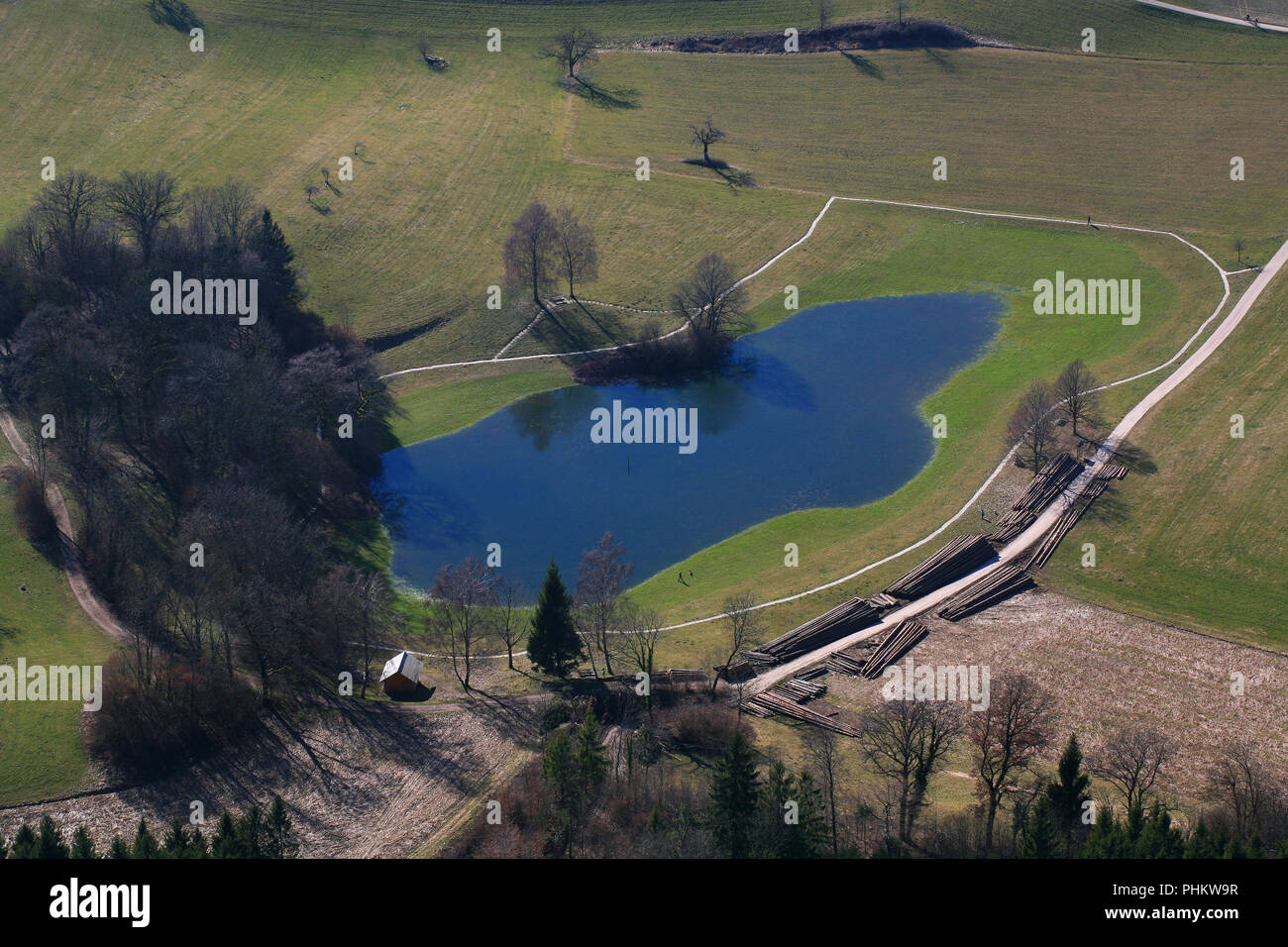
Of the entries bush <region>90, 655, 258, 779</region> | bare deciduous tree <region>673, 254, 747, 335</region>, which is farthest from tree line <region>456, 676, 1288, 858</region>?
bare deciduous tree <region>673, 254, 747, 335</region>

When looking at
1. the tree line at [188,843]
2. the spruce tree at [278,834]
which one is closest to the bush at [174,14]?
the tree line at [188,843]

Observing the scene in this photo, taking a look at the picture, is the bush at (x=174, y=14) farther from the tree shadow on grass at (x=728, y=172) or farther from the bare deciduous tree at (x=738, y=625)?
the bare deciduous tree at (x=738, y=625)

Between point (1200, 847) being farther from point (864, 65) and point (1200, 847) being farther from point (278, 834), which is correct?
point (864, 65)

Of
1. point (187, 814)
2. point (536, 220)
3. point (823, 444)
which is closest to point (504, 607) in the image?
point (187, 814)

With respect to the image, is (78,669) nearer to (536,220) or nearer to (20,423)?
(20,423)

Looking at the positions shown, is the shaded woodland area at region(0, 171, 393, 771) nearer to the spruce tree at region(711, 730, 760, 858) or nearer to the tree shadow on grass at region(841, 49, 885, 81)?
the spruce tree at region(711, 730, 760, 858)
